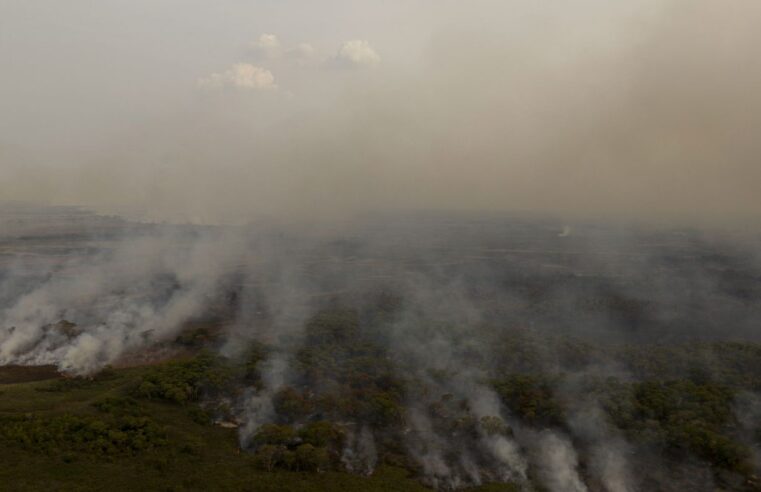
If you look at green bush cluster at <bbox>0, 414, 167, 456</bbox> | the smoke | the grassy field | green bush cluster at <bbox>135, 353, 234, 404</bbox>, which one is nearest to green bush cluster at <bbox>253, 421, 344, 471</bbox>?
the grassy field

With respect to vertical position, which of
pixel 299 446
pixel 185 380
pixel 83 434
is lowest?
pixel 83 434

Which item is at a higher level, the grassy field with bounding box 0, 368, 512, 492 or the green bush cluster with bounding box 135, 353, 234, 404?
the green bush cluster with bounding box 135, 353, 234, 404

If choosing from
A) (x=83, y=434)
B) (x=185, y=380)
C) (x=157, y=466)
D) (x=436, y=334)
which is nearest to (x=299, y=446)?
(x=157, y=466)

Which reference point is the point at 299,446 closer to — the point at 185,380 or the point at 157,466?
the point at 157,466

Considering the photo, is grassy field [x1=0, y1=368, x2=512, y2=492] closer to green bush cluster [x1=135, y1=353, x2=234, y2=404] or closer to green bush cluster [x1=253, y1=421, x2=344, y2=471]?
green bush cluster [x1=253, y1=421, x2=344, y2=471]

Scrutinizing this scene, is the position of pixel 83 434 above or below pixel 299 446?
below

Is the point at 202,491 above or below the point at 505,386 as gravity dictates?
below

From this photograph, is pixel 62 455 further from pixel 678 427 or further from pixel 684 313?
pixel 684 313

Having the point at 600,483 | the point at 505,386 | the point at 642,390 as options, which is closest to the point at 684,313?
the point at 642,390
